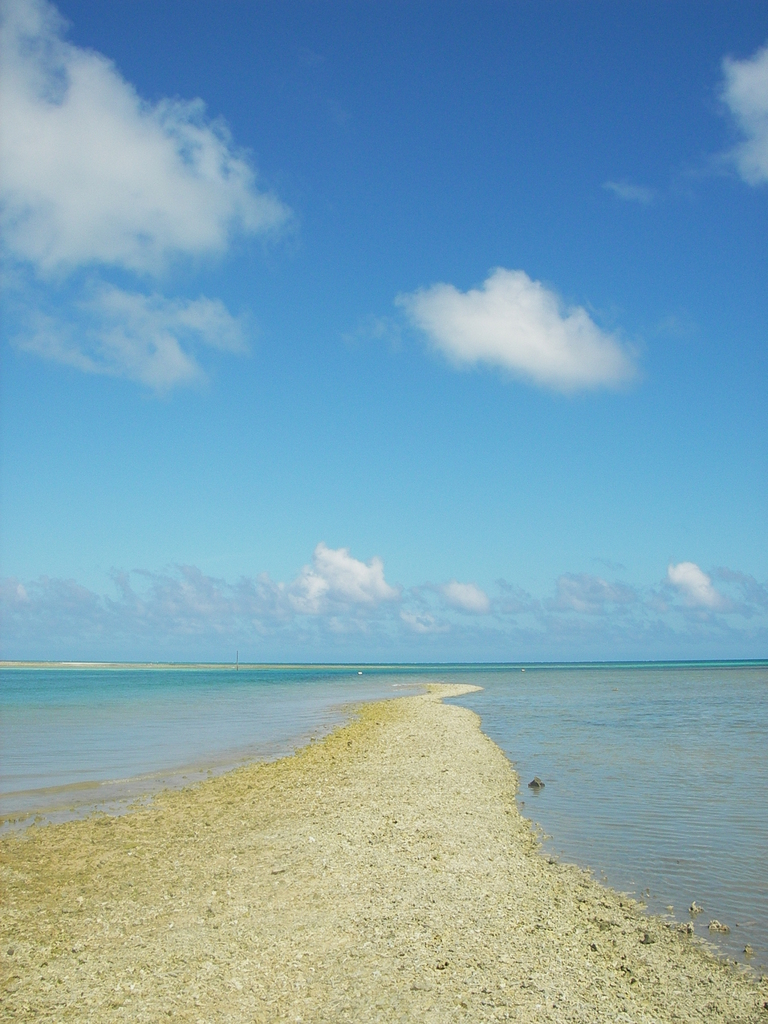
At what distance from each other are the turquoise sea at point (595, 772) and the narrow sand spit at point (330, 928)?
1.37 m

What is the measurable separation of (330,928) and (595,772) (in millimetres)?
15234

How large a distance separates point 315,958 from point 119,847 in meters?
7.13

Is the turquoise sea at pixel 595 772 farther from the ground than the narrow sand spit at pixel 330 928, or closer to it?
closer to it

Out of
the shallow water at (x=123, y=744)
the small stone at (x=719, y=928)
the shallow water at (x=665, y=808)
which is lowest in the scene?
the shallow water at (x=123, y=744)

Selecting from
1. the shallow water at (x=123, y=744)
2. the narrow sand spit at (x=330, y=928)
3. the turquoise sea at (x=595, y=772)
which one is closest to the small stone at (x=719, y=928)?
the turquoise sea at (x=595, y=772)

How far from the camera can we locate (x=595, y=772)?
2273 cm

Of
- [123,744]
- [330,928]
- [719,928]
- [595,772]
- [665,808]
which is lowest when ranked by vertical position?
[123,744]

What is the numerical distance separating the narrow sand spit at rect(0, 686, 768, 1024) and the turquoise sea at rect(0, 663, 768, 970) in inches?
53.7

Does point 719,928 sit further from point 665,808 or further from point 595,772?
point 595,772

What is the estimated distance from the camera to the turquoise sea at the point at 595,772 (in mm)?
12578

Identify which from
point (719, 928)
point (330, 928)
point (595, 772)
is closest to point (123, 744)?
point (595, 772)

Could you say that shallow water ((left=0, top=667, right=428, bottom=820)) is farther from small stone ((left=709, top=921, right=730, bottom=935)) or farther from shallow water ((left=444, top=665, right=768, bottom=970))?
small stone ((left=709, top=921, right=730, bottom=935))

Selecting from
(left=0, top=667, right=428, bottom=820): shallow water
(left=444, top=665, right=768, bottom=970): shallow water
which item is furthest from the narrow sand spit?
(left=0, top=667, right=428, bottom=820): shallow water

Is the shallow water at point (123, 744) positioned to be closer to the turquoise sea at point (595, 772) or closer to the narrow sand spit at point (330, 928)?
the turquoise sea at point (595, 772)
